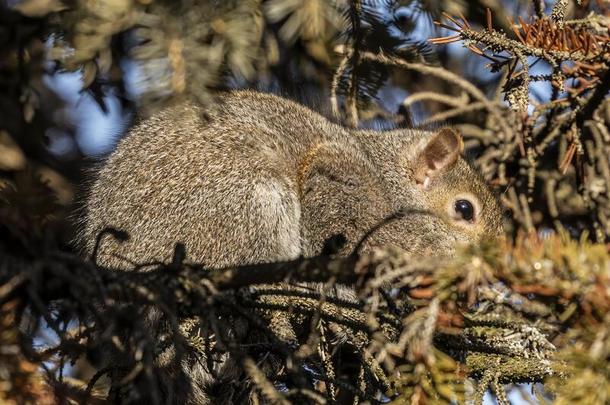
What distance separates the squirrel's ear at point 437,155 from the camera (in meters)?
3.77

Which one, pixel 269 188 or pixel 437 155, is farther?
pixel 437 155

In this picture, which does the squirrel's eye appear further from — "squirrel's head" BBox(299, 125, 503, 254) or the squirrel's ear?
the squirrel's ear

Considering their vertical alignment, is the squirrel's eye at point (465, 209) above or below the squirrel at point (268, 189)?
below

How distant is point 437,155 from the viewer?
3.95 meters

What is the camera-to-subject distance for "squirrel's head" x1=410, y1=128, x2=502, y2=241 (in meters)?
3.80

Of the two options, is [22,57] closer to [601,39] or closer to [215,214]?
[215,214]

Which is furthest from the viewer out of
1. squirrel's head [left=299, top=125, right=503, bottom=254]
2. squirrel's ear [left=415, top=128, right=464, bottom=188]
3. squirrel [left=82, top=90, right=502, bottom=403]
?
squirrel's ear [left=415, top=128, right=464, bottom=188]

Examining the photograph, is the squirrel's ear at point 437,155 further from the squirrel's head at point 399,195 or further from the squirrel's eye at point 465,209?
the squirrel's eye at point 465,209

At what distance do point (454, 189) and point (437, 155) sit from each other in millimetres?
208

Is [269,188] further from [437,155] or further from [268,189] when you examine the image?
[437,155]

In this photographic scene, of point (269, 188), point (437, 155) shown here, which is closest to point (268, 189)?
point (269, 188)

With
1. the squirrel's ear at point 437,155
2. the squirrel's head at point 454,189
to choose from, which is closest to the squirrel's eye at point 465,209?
the squirrel's head at point 454,189

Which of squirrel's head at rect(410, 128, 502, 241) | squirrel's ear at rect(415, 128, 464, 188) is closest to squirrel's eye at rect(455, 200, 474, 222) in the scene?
squirrel's head at rect(410, 128, 502, 241)

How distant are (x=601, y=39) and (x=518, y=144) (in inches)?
37.4
